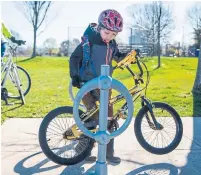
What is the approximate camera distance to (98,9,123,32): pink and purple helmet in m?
2.78

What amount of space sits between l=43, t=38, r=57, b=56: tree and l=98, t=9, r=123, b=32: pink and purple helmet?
2747 centimetres

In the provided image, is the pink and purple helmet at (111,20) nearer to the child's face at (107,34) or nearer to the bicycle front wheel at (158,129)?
the child's face at (107,34)

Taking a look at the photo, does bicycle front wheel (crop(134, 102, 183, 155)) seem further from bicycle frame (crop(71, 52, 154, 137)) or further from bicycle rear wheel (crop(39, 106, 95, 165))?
bicycle rear wheel (crop(39, 106, 95, 165))

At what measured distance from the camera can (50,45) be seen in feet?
99.5

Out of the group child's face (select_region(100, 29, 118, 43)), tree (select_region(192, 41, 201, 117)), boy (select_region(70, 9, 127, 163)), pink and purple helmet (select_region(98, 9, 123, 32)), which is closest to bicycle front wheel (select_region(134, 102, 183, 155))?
boy (select_region(70, 9, 127, 163))

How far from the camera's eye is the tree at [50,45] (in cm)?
2977

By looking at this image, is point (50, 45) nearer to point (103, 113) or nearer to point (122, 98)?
point (122, 98)

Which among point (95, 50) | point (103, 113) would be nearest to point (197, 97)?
point (95, 50)

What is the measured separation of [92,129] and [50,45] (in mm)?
27947

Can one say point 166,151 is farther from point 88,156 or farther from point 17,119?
point 17,119

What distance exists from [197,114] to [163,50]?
19304 mm

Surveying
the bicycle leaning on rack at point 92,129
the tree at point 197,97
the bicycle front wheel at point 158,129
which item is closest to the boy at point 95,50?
the bicycle leaning on rack at point 92,129

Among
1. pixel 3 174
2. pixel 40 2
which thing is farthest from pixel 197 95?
pixel 40 2

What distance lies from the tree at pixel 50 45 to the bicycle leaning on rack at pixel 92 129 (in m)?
27.0
